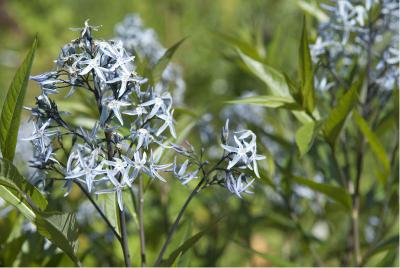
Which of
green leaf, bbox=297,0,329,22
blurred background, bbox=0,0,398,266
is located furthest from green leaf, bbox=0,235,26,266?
green leaf, bbox=297,0,329,22

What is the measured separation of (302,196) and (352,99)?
972mm

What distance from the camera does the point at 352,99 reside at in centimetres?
116

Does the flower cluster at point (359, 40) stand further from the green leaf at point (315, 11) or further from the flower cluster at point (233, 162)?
the flower cluster at point (233, 162)

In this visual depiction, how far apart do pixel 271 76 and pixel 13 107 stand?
64cm

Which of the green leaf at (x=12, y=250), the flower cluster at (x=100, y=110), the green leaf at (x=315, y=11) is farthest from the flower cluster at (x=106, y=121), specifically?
the green leaf at (x=315, y=11)

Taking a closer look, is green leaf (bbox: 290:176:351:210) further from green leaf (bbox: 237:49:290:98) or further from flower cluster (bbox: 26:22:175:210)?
flower cluster (bbox: 26:22:175:210)

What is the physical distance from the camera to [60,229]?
935mm

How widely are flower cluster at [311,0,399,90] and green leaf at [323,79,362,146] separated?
16cm

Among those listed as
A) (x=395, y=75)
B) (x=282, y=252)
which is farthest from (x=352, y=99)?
(x=282, y=252)

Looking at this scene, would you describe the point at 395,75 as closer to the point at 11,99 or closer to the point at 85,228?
the point at 11,99

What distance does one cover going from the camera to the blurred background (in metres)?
1.65

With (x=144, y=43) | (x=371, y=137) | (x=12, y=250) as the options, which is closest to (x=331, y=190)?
(x=371, y=137)

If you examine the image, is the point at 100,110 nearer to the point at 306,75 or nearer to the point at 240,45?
the point at 306,75

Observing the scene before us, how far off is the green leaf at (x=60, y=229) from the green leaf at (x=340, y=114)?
0.57m
